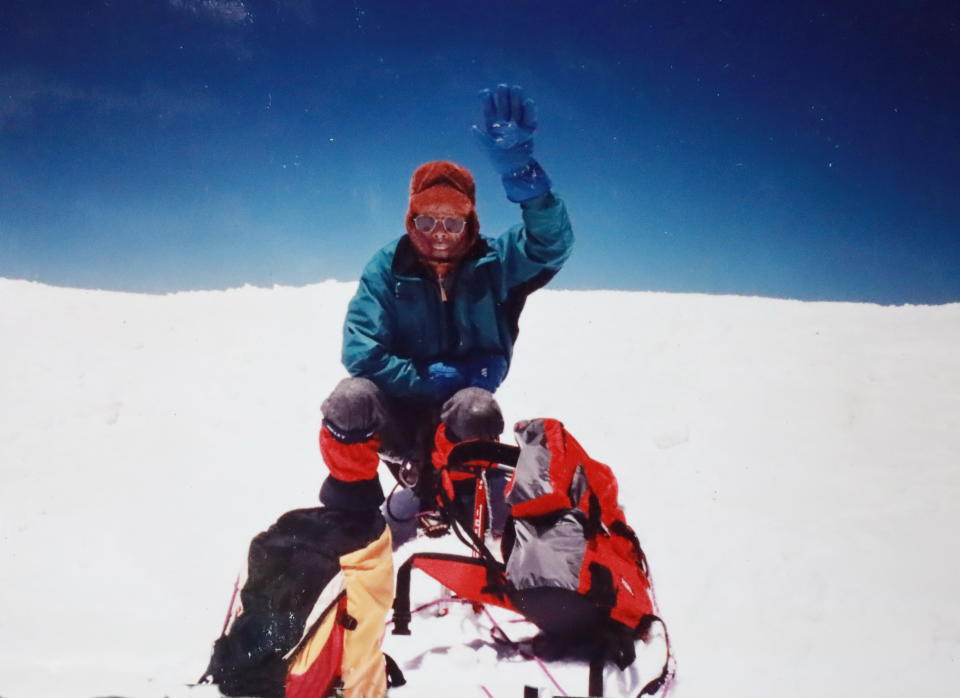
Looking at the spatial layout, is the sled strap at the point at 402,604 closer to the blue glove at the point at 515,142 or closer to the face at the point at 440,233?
the face at the point at 440,233

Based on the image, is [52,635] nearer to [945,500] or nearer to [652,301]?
[945,500]

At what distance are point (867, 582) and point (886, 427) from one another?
1.76 m

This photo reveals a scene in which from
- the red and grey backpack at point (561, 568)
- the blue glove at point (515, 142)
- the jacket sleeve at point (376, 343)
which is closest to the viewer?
the red and grey backpack at point (561, 568)

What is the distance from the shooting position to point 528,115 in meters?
2.23

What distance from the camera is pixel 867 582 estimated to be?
6.59 ft

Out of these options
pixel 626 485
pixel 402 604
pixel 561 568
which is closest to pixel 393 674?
pixel 402 604

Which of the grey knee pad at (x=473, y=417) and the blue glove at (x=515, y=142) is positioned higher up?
the blue glove at (x=515, y=142)

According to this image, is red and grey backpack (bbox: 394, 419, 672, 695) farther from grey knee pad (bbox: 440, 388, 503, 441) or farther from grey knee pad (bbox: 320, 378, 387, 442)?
grey knee pad (bbox: 320, 378, 387, 442)

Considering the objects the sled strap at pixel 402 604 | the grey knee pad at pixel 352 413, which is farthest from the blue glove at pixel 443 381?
the sled strap at pixel 402 604

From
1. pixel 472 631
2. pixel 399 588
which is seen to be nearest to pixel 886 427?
pixel 472 631

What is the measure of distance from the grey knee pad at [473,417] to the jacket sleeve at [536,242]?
0.67m

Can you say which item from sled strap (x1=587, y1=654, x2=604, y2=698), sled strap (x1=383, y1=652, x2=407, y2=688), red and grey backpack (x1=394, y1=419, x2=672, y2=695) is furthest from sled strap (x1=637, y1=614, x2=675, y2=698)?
sled strap (x1=383, y1=652, x2=407, y2=688)

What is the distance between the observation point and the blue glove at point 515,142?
2.22 m

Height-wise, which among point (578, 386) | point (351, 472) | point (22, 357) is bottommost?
point (351, 472)
